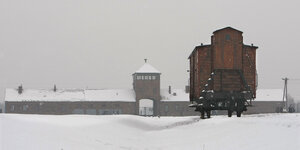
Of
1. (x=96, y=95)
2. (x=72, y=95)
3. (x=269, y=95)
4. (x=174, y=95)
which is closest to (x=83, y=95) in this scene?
(x=72, y=95)

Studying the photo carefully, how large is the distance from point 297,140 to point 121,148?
7.48 meters

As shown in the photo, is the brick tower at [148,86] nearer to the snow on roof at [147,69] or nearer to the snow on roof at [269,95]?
the snow on roof at [147,69]

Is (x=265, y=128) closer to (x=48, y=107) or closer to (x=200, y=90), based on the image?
(x=200, y=90)

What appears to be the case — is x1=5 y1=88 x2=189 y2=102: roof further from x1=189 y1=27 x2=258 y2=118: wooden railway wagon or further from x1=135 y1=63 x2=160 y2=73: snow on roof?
x1=189 y1=27 x2=258 y2=118: wooden railway wagon

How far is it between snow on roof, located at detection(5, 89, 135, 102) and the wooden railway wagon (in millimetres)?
55374

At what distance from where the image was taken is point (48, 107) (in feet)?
288

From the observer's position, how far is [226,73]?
32.6 metres

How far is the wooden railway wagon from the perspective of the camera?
3219 cm

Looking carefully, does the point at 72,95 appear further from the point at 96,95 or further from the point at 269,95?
the point at 269,95

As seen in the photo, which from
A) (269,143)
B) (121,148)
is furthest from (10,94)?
(269,143)

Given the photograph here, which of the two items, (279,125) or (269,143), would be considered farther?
(279,125)

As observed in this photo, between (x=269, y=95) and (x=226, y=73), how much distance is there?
2510 inches

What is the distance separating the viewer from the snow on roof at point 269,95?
9161 cm

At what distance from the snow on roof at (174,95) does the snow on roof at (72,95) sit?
664 centimetres
